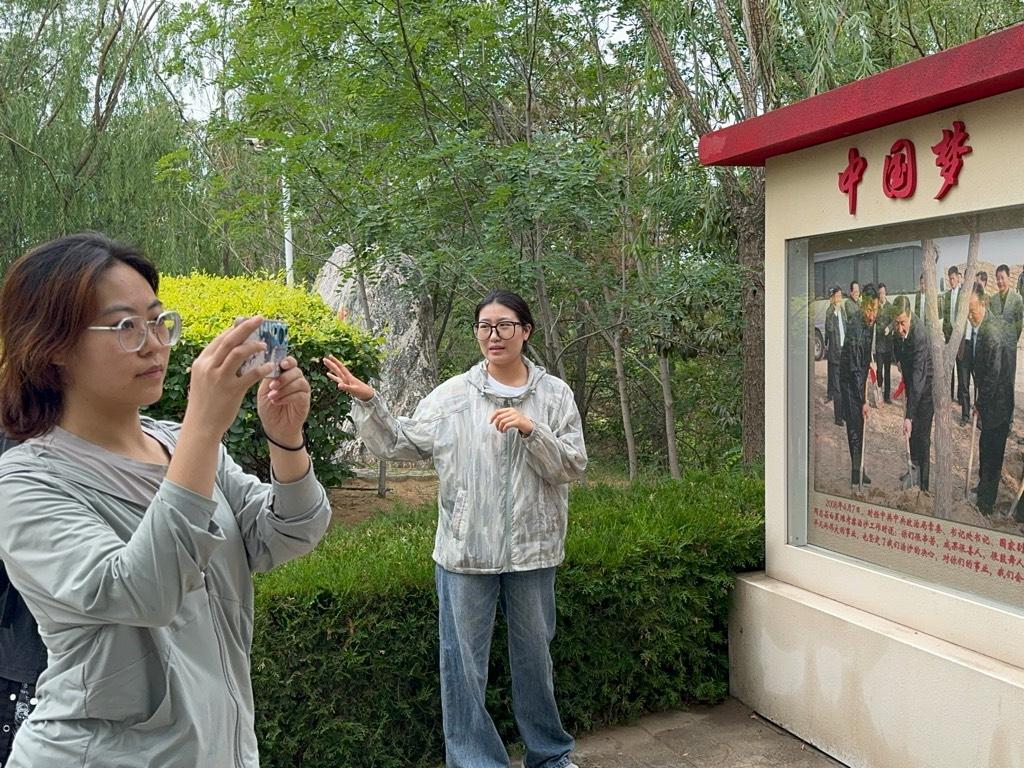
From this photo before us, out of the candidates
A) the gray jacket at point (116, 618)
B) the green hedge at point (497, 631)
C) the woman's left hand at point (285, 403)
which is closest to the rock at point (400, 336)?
the green hedge at point (497, 631)

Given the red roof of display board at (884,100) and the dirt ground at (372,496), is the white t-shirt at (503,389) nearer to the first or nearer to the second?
the red roof of display board at (884,100)

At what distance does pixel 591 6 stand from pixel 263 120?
2457mm

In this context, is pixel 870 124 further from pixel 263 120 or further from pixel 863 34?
pixel 263 120

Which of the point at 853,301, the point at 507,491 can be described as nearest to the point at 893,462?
the point at 853,301

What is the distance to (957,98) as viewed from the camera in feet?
10.6

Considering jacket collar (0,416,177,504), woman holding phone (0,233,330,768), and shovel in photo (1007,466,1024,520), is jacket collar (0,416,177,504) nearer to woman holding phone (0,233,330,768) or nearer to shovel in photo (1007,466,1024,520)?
woman holding phone (0,233,330,768)

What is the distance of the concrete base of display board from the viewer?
10.6ft

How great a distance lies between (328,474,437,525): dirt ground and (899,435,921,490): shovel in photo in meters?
3.41

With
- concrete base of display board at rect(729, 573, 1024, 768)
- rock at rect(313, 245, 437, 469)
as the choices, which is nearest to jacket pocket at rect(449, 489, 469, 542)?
concrete base of display board at rect(729, 573, 1024, 768)

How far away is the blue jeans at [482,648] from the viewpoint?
3.48 metres

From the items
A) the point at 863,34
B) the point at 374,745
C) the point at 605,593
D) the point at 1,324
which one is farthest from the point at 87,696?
the point at 863,34

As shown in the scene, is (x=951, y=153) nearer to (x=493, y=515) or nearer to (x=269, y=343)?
(x=493, y=515)

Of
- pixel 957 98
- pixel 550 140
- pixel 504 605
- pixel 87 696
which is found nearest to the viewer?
pixel 87 696

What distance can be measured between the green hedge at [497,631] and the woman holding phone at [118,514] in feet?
6.19
